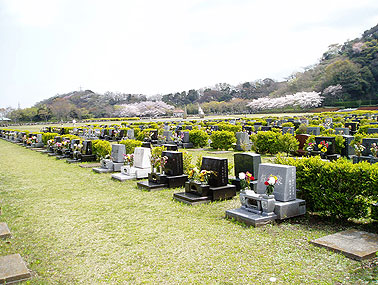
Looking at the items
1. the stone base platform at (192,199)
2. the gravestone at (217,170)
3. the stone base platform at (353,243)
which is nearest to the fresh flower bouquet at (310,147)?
the gravestone at (217,170)

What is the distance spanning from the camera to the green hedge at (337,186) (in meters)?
5.93

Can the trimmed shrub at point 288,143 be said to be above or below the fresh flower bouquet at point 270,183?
below

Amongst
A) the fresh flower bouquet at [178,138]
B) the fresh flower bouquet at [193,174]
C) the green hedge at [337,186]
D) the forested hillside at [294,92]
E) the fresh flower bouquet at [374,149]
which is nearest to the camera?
the green hedge at [337,186]

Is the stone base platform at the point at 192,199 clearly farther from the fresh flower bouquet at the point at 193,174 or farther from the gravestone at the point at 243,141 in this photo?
the gravestone at the point at 243,141

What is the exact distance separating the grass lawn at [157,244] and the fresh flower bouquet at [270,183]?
2.21ft

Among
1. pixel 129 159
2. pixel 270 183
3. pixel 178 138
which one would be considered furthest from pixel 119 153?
pixel 178 138

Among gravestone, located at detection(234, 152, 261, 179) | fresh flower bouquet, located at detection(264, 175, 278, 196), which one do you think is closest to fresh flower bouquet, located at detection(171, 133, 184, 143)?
gravestone, located at detection(234, 152, 261, 179)

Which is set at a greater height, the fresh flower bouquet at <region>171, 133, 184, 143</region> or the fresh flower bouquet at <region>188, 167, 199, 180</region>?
the fresh flower bouquet at <region>188, 167, 199, 180</region>

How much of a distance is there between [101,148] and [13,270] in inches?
453

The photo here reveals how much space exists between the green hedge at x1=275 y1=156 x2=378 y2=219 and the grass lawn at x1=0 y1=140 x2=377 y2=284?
0.34 meters

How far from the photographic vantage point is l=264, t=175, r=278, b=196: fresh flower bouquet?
21.0ft

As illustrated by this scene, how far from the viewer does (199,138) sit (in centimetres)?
2147

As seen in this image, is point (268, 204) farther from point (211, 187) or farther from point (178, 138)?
point (178, 138)

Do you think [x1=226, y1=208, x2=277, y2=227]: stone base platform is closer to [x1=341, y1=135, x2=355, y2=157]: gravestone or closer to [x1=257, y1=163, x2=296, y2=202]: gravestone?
[x1=257, y1=163, x2=296, y2=202]: gravestone
